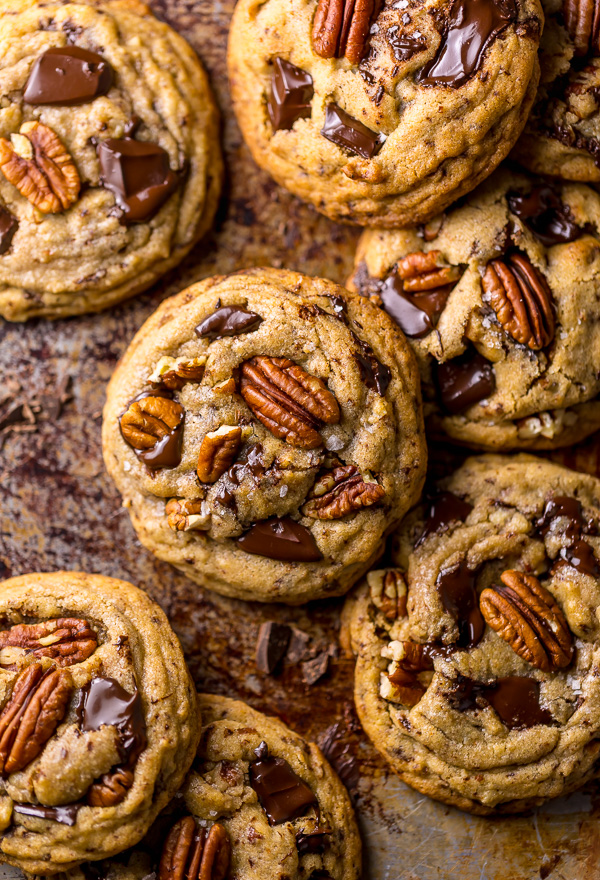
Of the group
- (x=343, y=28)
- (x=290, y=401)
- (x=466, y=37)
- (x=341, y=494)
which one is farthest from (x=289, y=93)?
(x=341, y=494)

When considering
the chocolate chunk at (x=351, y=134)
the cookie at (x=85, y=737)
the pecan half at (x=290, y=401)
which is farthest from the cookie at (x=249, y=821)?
the chocolate chunk at (x=351, y=134)

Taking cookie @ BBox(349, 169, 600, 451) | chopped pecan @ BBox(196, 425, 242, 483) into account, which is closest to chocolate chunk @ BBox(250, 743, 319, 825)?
chopped pecan @ BBox(196, 425, 242, 483)

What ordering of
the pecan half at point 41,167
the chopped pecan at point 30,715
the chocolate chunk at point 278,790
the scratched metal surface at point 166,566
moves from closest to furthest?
1. the chopped pecan at point 30,715
2. the chocolate chunk at point 278,790
3. the pecan half at point 41,167
4. the scratched metal surface at point 166,566

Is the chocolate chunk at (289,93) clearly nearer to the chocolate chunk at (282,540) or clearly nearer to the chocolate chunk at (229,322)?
the chocolate chunk at (229,322)

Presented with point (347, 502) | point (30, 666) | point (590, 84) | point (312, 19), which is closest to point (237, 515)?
point (347, 502)

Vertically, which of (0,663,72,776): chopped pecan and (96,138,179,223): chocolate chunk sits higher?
(96,138,179,223): chocolate chunk

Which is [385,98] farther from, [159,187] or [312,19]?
[159,187]

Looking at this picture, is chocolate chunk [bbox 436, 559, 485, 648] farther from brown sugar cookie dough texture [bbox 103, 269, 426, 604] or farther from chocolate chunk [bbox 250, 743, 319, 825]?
chocolate chunk [bbox 250, 743, 319, 825]

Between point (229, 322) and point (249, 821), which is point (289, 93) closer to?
point (229, 322)
